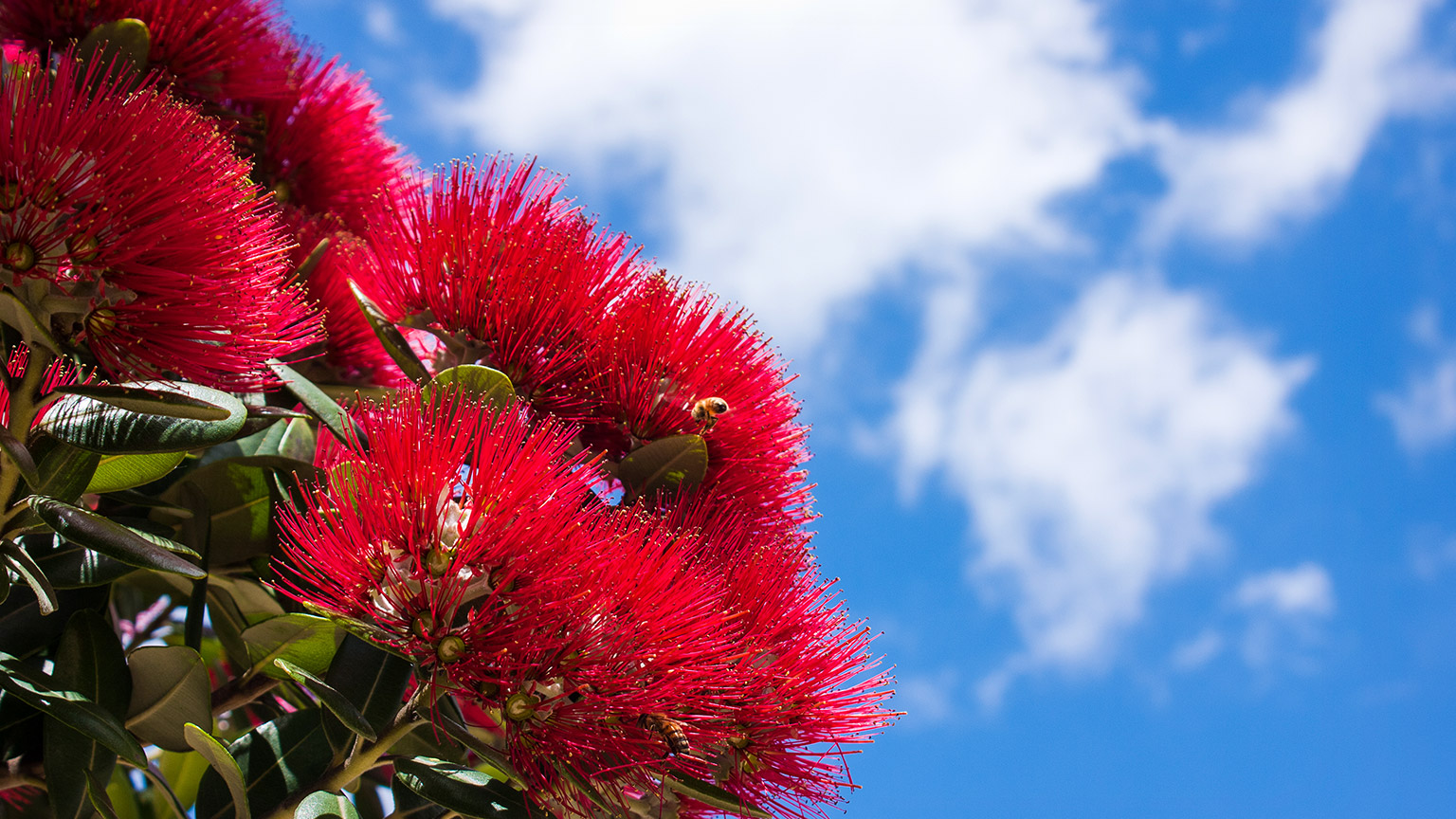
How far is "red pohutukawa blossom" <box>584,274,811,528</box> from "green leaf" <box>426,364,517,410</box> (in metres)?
→ 0.15

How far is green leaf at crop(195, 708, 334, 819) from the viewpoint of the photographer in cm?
118

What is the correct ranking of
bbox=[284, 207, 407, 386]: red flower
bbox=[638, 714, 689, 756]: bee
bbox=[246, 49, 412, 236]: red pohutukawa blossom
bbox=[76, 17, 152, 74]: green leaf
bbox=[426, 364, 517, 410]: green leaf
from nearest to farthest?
bbox=[638, 714, 689, 756]: bee → bbox=[426, 364, 517, 410]: green leaf → bbox=[76, 17, 152, 74]: green leaf → bbox=[284, 207, 407, 386]: red flower → bbox=[246, 49, 412, 236]: red pohutukawa blossom

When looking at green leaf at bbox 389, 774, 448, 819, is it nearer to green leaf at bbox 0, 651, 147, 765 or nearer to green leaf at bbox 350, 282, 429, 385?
green leaf at bbox 0, 651, 147, 765

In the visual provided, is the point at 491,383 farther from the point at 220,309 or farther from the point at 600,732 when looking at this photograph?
the point at 600,732

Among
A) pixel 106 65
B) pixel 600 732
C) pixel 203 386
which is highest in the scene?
pixel 106 65

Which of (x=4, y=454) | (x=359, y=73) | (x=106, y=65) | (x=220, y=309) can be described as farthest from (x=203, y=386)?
(x=359, y=73)

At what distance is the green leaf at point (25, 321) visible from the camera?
0.99 meters

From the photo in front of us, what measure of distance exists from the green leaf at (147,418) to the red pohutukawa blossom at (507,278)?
12.7 inches

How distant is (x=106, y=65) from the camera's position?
146cm

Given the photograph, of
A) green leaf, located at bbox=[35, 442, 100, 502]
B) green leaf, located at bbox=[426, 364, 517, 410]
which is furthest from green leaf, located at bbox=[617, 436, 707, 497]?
green leaf, located at bbox=[35, 442, 100, 502]

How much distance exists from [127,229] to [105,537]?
28 cm

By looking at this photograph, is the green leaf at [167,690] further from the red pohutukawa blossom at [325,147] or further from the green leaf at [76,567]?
the red pohutukawa blossom at [325,147]

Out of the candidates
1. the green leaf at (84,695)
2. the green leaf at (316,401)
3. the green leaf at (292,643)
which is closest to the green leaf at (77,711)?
the green leaf at (84,695)

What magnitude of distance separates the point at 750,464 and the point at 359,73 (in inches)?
39.3
